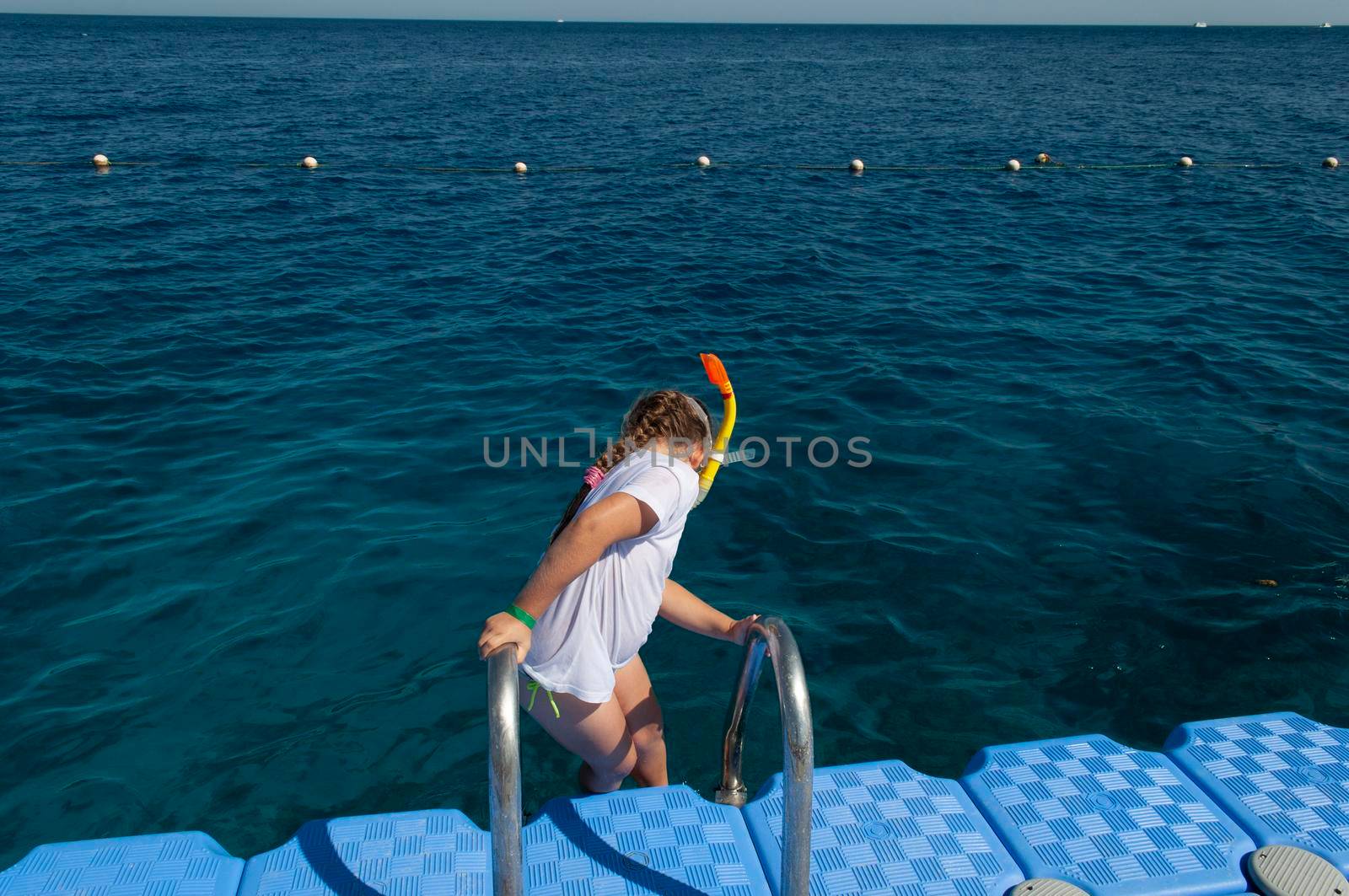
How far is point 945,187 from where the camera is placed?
75.2ft

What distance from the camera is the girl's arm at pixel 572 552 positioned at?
286 cm

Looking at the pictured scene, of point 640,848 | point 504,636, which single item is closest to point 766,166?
point 640,848

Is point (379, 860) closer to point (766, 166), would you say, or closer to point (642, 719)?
point (642, 719)

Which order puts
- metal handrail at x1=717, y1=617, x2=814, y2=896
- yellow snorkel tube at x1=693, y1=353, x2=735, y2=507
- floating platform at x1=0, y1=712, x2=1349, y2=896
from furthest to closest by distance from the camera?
1. yellow snorkel tube at x1=693, y1=353, x2=735, y2=507
2. floating platform at x1=0, y1=712, x2=1349, y2=896
3. metal handrail at x1=717, y1=617, x2=814, y2=896

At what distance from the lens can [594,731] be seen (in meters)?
3.52

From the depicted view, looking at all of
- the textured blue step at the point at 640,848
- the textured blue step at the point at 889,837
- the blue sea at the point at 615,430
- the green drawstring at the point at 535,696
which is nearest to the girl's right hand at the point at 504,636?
the green drawstring at the point at 535,696

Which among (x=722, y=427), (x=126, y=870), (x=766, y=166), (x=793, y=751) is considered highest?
(x=722, y=427)

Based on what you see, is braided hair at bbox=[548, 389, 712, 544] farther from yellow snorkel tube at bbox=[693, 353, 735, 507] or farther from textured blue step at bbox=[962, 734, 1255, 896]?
textured blue step at bbox=[962, 734, 1255, 896]

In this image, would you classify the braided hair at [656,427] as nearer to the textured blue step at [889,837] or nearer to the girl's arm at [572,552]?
the girl's arm at [572,552]

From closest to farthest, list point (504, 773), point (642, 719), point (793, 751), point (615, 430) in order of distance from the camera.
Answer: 1. point (504, 773)
2. point (793, 751)
3. point (642, 719)
4. point (615, 430)

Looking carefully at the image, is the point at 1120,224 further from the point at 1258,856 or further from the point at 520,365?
the point at 1258,856

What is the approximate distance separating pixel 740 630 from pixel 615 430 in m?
6.38

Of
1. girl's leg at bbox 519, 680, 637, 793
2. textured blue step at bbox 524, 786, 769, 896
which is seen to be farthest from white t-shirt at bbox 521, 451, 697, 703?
textured blue step at bbox 524, 786, 769, 896

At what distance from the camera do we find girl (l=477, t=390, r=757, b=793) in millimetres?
2906
